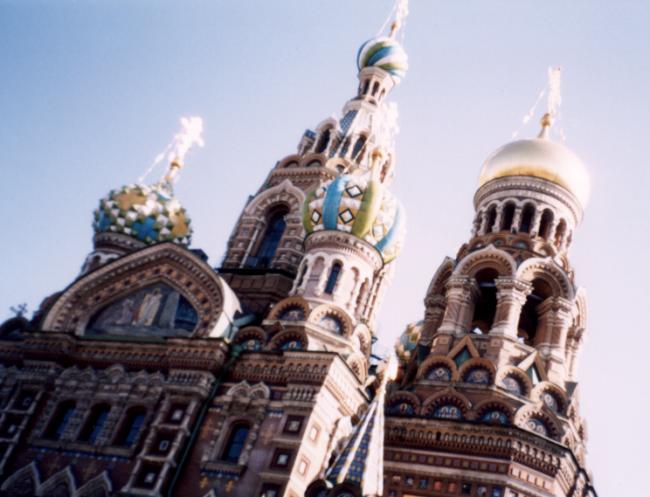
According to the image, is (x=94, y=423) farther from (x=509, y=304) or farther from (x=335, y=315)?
(x=509, y=304)

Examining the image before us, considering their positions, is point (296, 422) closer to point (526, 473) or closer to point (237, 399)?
point (237, 399)

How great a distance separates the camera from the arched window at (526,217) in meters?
18.1

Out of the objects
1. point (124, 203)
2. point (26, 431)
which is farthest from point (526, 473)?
point (124, 203)

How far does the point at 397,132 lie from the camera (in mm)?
21312

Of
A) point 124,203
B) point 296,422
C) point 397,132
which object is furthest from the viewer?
point 397,132

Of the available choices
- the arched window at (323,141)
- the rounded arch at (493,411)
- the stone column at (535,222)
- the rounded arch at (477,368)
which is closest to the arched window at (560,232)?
the stone column at (535,222)

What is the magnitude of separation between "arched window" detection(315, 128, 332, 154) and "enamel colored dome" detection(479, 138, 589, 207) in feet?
13.8

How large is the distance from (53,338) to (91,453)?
278cm

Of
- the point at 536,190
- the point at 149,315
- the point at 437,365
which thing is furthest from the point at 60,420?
the point at 536,190

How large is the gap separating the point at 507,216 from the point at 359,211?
391 cm

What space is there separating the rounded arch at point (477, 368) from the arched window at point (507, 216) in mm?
3877

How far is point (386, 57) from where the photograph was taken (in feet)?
74.0

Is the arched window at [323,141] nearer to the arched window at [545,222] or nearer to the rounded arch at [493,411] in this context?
the arched window at [545,222]

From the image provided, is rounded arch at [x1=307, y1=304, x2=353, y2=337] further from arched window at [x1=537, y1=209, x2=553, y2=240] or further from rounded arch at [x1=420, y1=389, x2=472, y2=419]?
arched window at [x1=537, y1=209, x2=553, y2=240]
